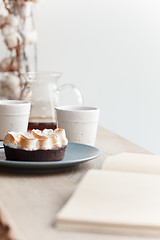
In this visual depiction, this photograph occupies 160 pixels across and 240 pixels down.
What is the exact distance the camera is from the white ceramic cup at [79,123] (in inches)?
44.1

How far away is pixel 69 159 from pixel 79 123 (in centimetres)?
21

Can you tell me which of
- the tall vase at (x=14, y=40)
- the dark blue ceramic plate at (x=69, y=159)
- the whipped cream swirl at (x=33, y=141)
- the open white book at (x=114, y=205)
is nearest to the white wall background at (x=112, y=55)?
the tall vase at (x=14, y=40)

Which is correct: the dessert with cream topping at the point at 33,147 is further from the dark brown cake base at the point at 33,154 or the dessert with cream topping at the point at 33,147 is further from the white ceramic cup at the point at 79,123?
the white ceramic cup at the point at 79,123

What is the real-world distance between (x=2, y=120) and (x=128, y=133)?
70.6 inches

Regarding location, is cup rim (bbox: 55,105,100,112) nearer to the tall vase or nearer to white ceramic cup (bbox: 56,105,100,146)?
white ceramic cup (bbox: 56,105,100,146)

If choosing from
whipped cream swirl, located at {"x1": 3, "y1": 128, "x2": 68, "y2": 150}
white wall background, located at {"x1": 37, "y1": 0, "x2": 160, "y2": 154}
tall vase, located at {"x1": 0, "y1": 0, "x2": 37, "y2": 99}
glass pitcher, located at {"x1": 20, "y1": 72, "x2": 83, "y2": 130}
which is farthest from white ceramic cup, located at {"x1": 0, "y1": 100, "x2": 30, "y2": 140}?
white wall background, located at {"x1": 37, "y1": 0, "x2": 160, "y2": 154}

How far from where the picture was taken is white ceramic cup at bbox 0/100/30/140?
3.81 feet

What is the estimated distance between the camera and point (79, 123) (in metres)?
1.13

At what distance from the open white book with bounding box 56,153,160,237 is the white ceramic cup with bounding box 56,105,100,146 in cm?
38

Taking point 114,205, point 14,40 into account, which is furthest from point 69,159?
point 14,40

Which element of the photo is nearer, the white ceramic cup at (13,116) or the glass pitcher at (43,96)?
the white ceramic cup at (13,116)

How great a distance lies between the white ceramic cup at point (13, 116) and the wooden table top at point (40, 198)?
26 centimetres

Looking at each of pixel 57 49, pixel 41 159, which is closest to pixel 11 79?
pixel 41 159

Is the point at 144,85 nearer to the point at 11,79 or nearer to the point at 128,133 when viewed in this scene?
the point at 128,133
